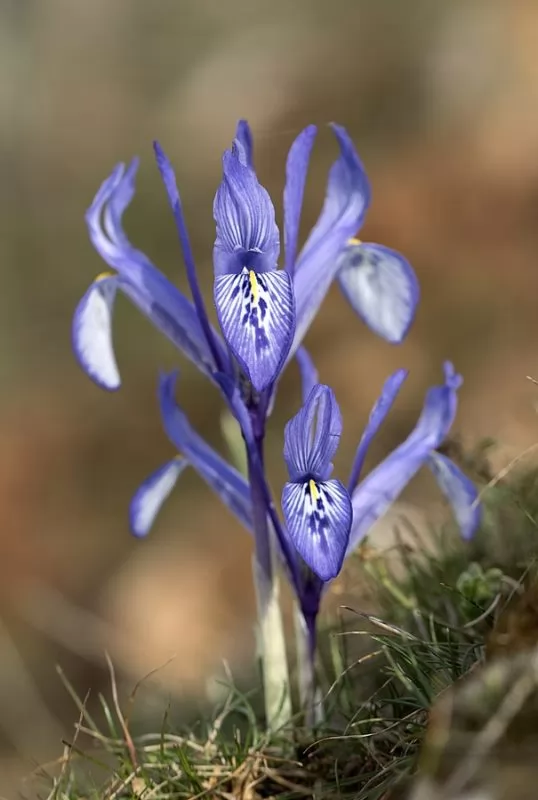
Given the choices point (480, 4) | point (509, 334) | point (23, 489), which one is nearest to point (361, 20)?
point (480, 4)

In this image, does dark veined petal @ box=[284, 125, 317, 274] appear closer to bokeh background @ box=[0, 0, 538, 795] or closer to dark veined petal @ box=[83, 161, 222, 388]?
dark veined petal @ box=[83, 161, 222, 388]

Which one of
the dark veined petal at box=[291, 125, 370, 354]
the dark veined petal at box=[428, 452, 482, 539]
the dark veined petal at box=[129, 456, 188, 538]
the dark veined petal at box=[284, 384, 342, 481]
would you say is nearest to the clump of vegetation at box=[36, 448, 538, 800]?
the dark veined petal at box=[428, 452, 482, 539]

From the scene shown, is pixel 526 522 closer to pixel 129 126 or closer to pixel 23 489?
pixel 23 489

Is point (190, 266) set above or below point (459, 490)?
above

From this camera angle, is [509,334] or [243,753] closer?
[243,753]

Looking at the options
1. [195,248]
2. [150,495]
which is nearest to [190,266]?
Answer: [150,495]

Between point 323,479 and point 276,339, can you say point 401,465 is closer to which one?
point 323,479
